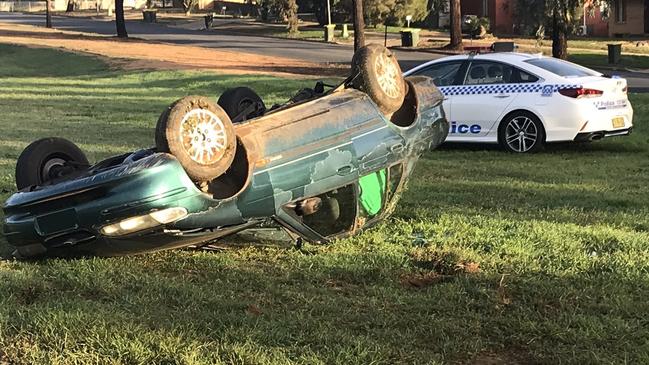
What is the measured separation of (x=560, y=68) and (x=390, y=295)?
755 cm

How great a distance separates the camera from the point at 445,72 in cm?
1144

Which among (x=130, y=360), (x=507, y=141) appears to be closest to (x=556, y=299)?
(x=130, y=360)

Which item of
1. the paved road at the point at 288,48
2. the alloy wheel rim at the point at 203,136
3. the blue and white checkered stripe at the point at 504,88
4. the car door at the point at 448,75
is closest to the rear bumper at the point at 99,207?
the alloy wheel rim at the point at 203,136

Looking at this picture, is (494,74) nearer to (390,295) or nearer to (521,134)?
(521,134)

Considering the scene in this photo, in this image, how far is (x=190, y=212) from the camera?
4348 mm

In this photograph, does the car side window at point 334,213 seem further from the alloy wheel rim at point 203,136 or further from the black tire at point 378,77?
the alloy wheel rim at point 203,136

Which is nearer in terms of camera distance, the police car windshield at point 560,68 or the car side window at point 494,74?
the police car windshield at point 560,68

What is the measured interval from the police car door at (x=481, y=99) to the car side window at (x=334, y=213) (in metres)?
6.26

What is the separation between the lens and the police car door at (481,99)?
10.9 meters

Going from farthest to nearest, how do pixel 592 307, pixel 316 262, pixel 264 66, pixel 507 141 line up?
1. pixel 264 66
2. pixel 507 141
3. pixel 316 262
4. pixel 592 307

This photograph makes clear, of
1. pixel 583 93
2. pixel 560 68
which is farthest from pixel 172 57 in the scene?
pixel 583 93

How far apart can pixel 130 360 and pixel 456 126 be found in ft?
27.6

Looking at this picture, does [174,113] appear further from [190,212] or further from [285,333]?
[285,333]

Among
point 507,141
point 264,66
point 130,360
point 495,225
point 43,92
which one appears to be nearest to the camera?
point 130,360
